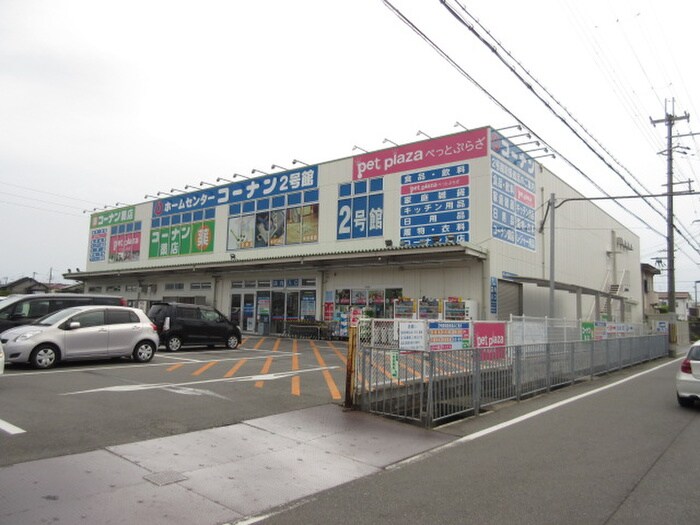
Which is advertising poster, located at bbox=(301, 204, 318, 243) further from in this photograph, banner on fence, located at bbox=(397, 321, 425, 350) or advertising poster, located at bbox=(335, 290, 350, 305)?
banner on fence, located at bbox=(397, 321, 425, 350)

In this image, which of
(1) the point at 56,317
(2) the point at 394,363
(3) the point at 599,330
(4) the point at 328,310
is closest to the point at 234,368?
(1) the point at 56,317

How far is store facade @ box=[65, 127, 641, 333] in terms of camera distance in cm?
2241

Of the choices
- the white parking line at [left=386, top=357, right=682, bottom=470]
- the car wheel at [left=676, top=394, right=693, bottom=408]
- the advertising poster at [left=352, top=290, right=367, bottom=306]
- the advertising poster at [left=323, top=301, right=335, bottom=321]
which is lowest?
the white parking line at [left=386, top=357, right=682, bottom=470]

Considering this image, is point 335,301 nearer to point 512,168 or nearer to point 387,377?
point 512,168

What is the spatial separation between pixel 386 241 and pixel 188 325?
394 inches

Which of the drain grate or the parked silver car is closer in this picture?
the drain grate

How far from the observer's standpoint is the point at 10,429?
6.59m

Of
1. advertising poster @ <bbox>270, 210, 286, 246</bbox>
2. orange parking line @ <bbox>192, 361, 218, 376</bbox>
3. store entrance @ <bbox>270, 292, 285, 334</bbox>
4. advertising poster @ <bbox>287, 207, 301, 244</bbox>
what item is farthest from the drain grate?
advertising poster @ <bbox>270, 210, 286, 246</bbox>

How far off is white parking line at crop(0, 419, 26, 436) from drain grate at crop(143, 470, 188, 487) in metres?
2.41

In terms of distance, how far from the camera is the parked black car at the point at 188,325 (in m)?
17.6

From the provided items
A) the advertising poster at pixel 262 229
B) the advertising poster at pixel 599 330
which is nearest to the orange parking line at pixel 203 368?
the advertising poster at pixel 599 330

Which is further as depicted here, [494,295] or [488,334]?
[494,295]

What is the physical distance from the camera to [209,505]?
4.64m

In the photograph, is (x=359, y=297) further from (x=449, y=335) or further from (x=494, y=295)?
(x=449, y=335)
